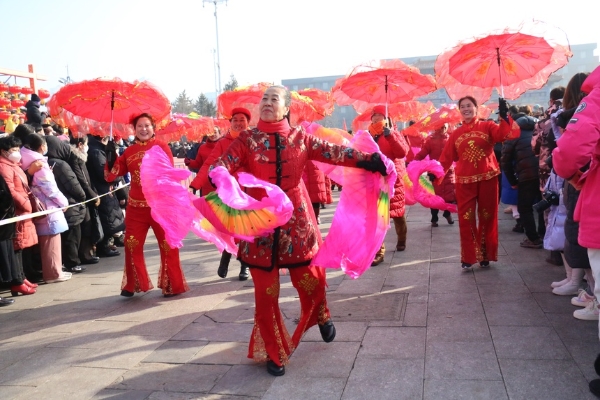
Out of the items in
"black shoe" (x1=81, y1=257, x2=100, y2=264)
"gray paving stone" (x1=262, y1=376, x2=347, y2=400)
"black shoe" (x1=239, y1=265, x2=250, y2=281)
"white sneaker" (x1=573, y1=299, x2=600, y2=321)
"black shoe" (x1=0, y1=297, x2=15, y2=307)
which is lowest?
"black shoe" (x1=81, y1=257, x2=100, y2=264)

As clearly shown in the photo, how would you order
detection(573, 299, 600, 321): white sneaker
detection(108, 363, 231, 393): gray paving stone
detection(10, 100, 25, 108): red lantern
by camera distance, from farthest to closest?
detection(10, 100, 25, 108): red lantern → detection(573, 299, 600, 321): white sneaker → detection(108, 363, 231, 393): gray paving stone

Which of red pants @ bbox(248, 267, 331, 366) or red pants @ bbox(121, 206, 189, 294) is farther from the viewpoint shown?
red pants @ bbox(121, 206, 189, 294)

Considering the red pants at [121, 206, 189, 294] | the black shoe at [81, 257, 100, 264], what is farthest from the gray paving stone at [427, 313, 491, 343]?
the black shoe at [81, 257, 100, 264]

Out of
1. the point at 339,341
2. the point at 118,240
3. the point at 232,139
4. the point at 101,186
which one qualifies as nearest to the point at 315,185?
the point at 232,139

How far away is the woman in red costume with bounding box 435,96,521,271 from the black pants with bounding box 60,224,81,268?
16.4 feet

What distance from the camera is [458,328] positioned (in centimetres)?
427

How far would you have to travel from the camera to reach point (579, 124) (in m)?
2.84

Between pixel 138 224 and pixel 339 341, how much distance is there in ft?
8.66

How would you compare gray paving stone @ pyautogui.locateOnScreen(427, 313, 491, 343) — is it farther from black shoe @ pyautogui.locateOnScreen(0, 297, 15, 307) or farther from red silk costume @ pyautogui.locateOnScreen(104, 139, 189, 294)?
black shoe @ pyautogui.locateOnScreen(0, 297, 15, 307)

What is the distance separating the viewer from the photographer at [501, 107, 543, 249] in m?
7.11

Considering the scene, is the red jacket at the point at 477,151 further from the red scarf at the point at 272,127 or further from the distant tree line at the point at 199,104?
the distant tree line at the point at 199,104

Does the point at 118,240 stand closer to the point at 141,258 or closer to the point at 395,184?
the point at 141,258

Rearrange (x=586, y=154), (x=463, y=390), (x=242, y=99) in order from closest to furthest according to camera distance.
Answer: (x=586, y=154) → (x=463, y=390) → (x=242, y=99)

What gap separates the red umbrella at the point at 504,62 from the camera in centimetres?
512
